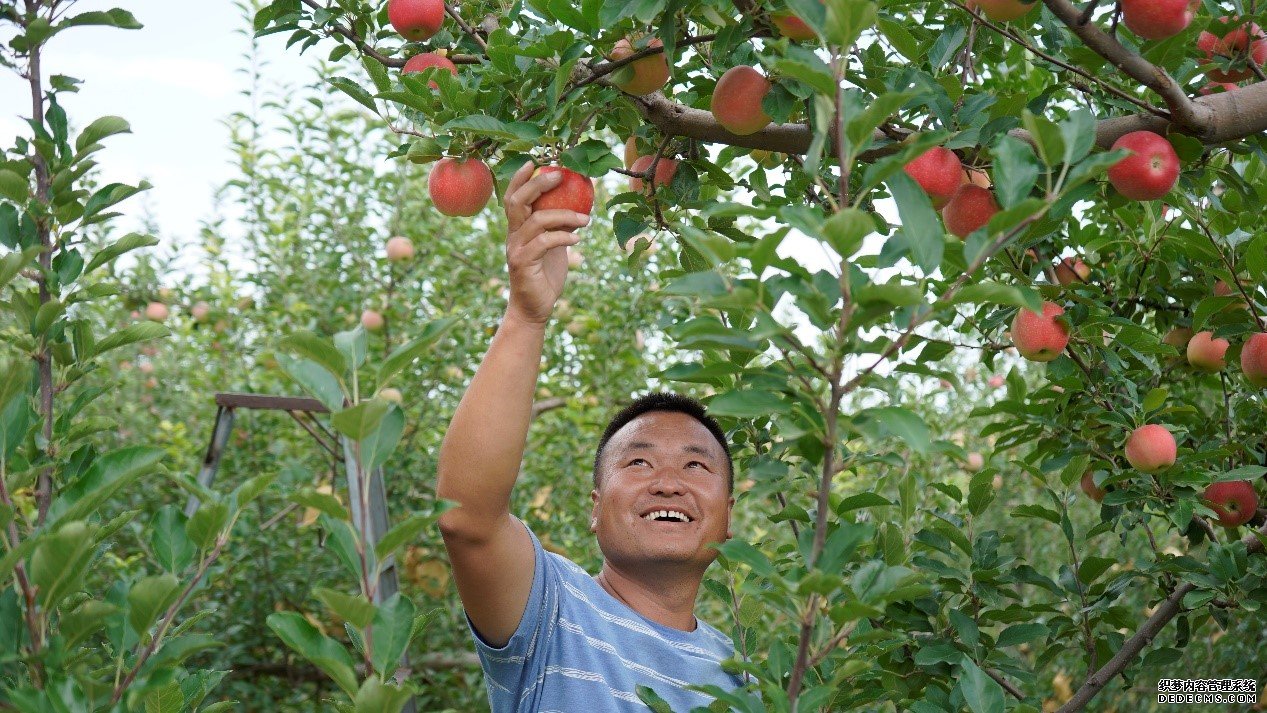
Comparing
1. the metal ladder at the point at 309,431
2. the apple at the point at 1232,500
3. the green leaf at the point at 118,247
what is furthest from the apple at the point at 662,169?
the metal ladder at the point at 309,431

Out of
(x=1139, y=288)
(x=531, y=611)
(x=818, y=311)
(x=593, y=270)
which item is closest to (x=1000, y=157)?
(x=818, y=311)

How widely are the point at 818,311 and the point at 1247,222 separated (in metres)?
1.57

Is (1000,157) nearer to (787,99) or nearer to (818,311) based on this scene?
(818,311)

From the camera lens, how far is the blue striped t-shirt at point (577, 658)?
166 centimetres

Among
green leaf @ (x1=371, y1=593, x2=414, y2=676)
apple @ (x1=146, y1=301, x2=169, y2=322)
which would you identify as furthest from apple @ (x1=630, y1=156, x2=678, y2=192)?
apple @ (x1=146, y1=301, x2=169, y2=322)

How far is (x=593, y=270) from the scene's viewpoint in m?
4.79

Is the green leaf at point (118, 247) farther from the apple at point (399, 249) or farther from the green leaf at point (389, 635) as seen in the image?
the apple at point (399, 249)

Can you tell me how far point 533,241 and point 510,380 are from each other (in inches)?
7.1

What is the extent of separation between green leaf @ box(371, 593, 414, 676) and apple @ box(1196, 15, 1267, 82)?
149 cm

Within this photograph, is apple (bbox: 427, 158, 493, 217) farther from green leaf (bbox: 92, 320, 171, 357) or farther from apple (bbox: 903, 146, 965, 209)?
apple (bbox: 903, 146, 965, 209)

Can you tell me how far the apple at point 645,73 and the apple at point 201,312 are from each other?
365 cm

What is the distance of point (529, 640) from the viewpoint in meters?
1.66

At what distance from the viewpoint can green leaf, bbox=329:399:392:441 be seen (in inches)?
34.9

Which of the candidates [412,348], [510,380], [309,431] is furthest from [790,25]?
[309,431]
